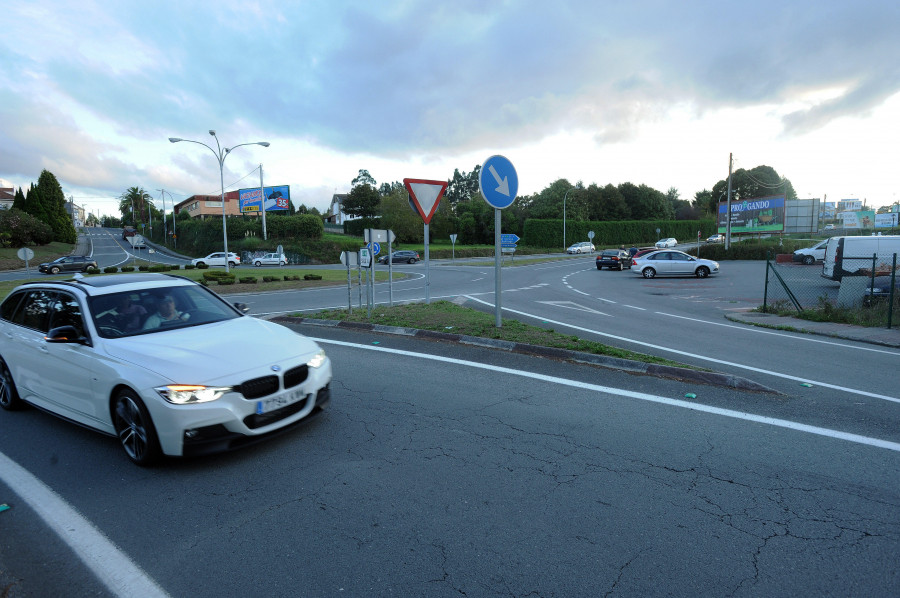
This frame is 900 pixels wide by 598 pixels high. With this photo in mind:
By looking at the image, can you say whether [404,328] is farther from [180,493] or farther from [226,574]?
[226,574]

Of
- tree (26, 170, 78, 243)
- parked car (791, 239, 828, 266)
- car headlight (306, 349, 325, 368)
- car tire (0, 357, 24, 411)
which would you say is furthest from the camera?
tree (26, 170, 78, 243)

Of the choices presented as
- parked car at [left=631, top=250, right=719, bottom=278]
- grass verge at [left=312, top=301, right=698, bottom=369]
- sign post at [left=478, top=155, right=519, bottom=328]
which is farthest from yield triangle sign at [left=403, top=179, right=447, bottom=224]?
parked car at [left=631, top=250, right=719, bottom=278]

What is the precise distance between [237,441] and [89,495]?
1075mm

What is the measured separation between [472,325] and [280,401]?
5937mm

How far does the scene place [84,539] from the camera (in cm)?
339

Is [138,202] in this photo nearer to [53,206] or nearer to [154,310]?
[53,206]

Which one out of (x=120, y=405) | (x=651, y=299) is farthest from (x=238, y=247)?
(x=120, y=405)

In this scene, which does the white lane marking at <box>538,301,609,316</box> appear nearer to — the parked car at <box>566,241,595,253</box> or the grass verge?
the grass verge

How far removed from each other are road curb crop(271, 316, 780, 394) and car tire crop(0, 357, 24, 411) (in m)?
5.76

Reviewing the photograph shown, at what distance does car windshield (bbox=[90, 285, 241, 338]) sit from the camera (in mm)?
4977

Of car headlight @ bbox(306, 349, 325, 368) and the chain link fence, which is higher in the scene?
car headlight @ bbox(306, 349, 325, 368)

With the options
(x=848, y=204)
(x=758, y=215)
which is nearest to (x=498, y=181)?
(x=758, y=215)

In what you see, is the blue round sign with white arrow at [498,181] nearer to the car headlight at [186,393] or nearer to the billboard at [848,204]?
the car headlight at [186,393]

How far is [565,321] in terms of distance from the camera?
1298cm
